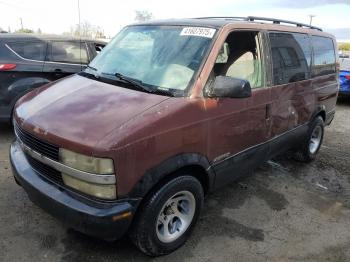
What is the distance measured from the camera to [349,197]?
14.8 ft

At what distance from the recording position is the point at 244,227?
12.0 ft

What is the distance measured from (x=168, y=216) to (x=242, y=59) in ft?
5.60

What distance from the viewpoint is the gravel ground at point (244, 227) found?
3.16 metres

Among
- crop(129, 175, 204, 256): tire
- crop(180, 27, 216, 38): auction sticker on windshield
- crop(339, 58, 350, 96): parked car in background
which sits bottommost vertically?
crop(339, 58, 350, 96): parked car in background

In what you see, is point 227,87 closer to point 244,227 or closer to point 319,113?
point 244,227

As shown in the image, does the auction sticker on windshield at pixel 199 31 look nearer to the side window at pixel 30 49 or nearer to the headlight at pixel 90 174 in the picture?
the headlight at pixel 90 174

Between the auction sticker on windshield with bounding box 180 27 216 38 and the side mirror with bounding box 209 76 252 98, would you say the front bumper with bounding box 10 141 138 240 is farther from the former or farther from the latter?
the auction sticker on windshield with bounding box 180 27 216 38

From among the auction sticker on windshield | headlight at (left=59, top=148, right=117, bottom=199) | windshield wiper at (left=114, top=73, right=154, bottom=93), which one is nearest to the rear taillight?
windshield wiper at (left=114, top=73, right=154, bottom=93)

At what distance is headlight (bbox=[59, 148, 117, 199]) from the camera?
250 cm

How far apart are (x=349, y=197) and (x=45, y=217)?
11.6 feet

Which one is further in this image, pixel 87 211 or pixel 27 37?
pixel 27 37

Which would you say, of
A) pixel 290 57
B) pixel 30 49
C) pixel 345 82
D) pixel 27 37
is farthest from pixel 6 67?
pixel 345 82

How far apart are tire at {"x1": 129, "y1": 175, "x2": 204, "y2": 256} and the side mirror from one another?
0.75m

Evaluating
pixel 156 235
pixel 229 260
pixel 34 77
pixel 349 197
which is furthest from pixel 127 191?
pixel 34 77
